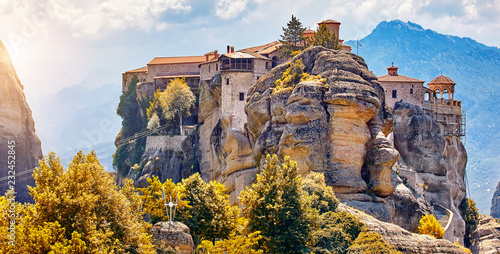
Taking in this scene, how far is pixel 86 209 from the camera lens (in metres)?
49.4

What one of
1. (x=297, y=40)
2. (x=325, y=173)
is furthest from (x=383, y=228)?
(x=297, y=40)

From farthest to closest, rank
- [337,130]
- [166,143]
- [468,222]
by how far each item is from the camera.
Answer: [468,222], [166,143], [337,130]

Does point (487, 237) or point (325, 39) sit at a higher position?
point (325, 39)

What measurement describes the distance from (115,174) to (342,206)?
53.0 m

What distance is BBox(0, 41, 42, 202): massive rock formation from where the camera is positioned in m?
88.4

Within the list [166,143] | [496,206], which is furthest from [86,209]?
[496,206]

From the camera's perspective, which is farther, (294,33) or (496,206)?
(496,206)

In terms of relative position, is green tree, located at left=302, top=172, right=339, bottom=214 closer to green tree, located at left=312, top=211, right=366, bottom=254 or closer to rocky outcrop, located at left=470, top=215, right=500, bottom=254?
green tree, located at left=312, top=211, right=366, bottom=254

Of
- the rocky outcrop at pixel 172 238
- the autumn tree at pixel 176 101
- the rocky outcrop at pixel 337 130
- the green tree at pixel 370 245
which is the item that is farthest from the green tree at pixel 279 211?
the autumn tree at pixel 176 101

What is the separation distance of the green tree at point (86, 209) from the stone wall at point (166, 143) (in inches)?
2153

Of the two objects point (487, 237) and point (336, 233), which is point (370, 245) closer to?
point (336, 233)

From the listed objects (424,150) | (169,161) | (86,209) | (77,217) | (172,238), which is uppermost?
(424,150)

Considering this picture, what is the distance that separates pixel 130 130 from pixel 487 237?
4560 cm

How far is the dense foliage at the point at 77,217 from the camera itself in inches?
1836
